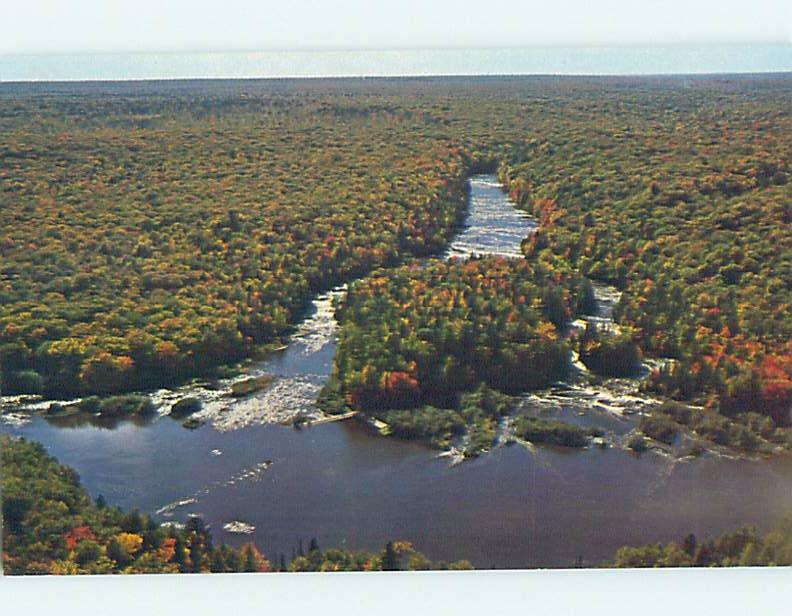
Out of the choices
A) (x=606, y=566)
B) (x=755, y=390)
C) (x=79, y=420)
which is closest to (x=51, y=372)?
(x=79, y=420)

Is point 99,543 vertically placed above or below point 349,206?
below

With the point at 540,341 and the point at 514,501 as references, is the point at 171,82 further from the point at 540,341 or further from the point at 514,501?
the point at 514,501

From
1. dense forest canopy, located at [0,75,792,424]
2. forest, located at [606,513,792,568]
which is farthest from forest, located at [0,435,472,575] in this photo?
forest, located at [606,513,792,568]

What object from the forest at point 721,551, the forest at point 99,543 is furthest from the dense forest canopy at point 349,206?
the forest at point 721,551

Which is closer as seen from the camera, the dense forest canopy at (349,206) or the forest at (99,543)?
the forest at (99,543)

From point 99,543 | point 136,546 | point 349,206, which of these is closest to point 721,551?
point 349,206

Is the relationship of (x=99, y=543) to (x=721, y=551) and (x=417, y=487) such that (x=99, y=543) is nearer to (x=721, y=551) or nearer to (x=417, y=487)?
(x=417, y=487)

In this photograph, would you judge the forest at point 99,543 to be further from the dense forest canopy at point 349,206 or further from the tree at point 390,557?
the dense forest canopy at point 349,206
